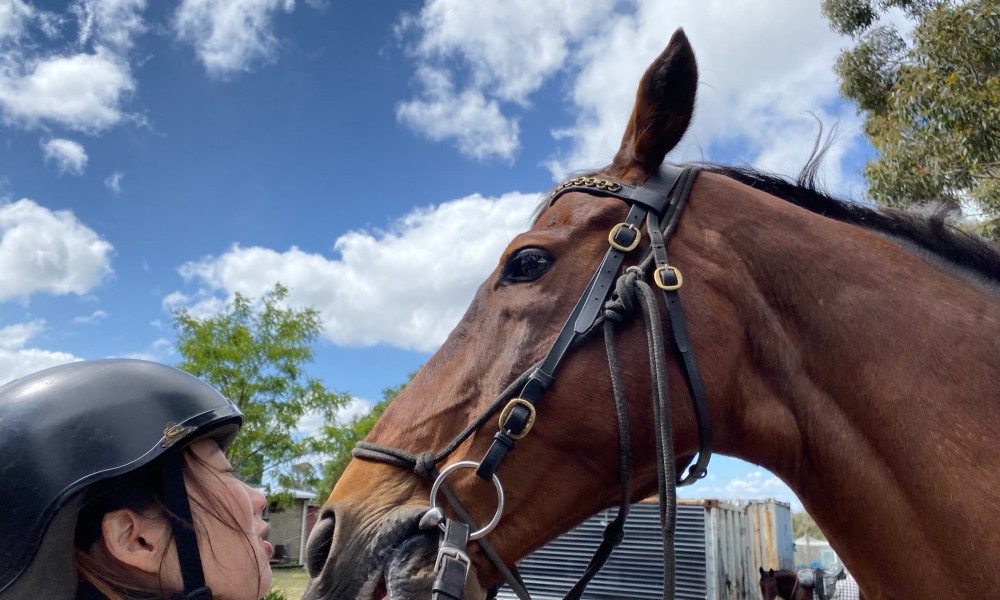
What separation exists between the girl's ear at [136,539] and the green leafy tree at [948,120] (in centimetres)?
998

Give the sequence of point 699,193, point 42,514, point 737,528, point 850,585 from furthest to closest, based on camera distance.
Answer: point 737,528 < point 850,585 < point 699,193 < point 42,514

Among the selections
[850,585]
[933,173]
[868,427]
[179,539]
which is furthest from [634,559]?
[179,539]

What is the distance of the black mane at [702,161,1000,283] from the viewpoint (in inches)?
83.7

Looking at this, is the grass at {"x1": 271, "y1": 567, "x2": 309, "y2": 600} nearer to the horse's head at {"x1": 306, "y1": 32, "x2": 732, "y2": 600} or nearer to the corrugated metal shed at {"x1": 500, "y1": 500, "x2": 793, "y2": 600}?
the corrugated metal shed at {"x1": 500, "y1": 500, "x2": 793, "y2": 600}

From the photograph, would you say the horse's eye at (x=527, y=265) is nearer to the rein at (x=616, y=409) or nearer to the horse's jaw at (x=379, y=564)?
the rein at (x=616, y=409)

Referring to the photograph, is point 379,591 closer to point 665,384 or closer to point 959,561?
point 665,384

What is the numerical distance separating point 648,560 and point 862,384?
8076mm

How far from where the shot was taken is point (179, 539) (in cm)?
158

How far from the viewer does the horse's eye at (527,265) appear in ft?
7.11

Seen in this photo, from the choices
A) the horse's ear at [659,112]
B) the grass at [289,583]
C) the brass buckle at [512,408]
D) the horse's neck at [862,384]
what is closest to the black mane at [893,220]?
the horse's neck at [862,384]

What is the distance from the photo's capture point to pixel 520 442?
1.97 meters

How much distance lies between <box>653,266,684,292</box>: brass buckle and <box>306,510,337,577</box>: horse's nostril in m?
1.22

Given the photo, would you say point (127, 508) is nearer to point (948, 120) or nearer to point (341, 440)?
point (948, 120)

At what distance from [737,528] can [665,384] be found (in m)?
10.6
